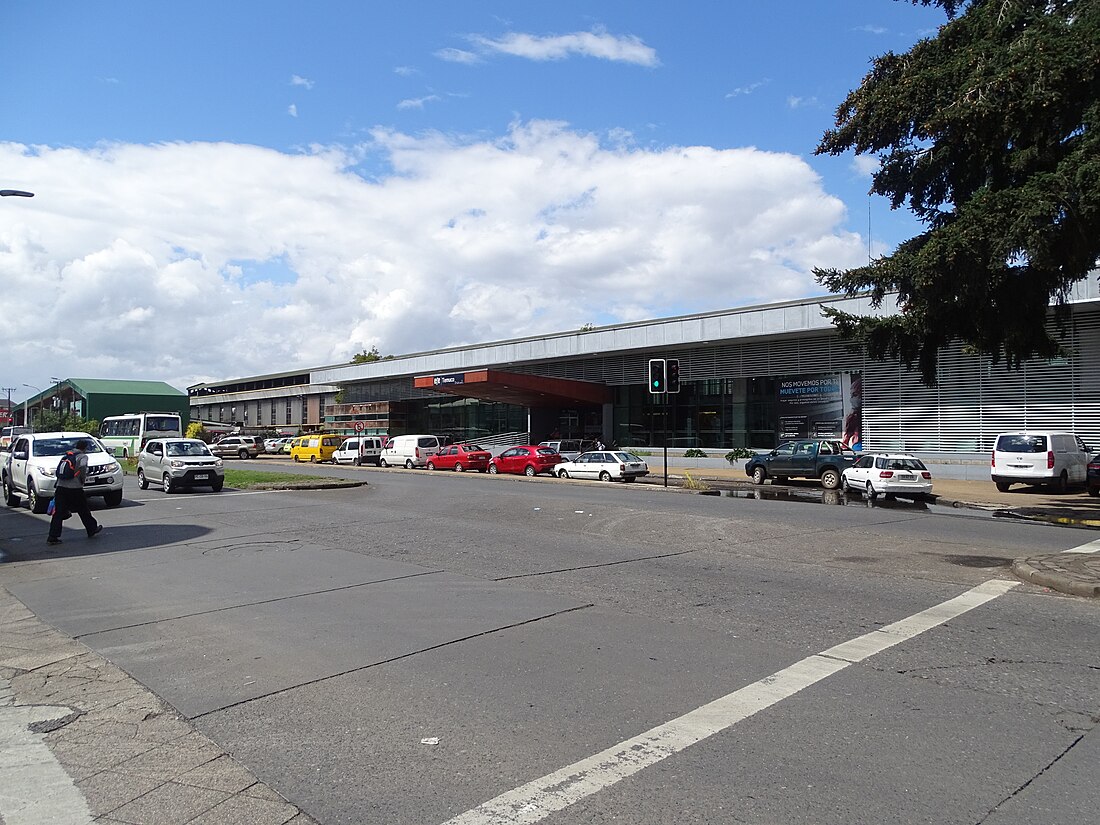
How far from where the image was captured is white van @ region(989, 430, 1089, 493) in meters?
24.7

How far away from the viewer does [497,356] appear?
5394cm

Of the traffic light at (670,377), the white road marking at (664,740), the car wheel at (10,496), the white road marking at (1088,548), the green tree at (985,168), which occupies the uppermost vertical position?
the green tree at (985,168)

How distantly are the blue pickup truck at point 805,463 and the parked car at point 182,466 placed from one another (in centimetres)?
1874

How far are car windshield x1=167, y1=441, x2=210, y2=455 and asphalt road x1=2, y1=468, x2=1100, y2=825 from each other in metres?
12.8

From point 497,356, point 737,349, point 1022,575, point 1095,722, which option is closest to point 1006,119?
point 1022,575

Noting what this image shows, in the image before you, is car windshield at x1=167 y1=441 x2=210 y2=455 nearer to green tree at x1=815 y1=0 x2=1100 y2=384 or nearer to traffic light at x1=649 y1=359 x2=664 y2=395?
traffic light at x1=649 y1=359 x2=664 y2=395

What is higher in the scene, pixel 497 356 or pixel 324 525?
pixel 497 356

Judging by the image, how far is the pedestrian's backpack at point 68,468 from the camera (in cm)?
1365

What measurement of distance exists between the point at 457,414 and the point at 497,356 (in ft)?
25.4

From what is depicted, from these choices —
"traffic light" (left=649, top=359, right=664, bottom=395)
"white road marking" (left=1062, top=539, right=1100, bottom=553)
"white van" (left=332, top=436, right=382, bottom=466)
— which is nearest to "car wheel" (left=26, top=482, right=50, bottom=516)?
"traffic light" (left=649, top=359, right=664, bottom=395)

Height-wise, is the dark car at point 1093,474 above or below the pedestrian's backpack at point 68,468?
below

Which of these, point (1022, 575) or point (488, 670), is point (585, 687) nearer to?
point (488, 670)

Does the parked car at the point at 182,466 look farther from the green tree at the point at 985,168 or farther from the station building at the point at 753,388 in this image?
the green tree at the point at 985,168

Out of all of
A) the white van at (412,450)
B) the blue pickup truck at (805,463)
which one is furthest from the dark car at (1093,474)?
the white van at (412,450)
